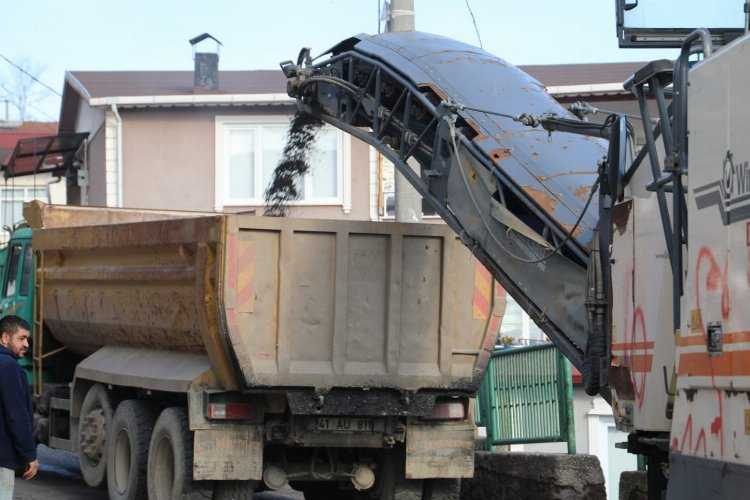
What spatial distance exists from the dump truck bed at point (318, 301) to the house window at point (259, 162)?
16754mm

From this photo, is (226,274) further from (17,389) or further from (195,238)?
(17,389)

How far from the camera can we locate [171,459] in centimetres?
→ 1068

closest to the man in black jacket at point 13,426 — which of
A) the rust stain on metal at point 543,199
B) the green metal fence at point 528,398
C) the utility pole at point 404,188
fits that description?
the rust stain on metal at point 543,199

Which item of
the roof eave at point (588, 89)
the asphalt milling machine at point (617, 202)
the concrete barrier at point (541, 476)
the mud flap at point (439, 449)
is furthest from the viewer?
the roof eave at point (588, 89)

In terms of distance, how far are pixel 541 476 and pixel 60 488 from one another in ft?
16.8

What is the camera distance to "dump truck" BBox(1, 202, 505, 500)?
10031 millimetres

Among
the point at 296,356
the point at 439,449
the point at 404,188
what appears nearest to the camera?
the point at 296,356

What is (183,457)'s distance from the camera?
10281mm

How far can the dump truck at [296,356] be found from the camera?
10.0 m

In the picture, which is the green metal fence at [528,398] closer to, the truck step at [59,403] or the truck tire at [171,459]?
the truck tire at [171,459]

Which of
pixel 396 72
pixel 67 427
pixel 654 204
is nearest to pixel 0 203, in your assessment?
pixel 67 427

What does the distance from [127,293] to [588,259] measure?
4884mm

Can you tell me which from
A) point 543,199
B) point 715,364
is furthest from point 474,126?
point 715,364

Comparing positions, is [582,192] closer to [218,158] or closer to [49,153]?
[218,158]
